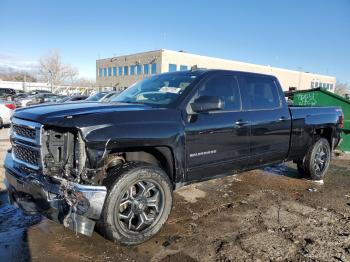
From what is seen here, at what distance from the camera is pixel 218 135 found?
437 centimetres

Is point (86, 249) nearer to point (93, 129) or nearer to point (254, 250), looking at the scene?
point (93, 129)

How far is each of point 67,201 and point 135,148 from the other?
34.9 inches

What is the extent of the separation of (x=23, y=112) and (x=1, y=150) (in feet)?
19.1

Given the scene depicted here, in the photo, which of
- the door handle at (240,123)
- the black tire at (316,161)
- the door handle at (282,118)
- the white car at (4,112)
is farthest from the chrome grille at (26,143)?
the white car at (4,112)

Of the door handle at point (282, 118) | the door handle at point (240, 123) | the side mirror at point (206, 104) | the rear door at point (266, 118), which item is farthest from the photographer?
the door handle at point (282, 118)

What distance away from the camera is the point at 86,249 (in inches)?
142

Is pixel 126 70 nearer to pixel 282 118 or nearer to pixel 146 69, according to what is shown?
pixel 146 69

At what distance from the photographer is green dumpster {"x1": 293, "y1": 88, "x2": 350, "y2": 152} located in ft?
A: 31.7

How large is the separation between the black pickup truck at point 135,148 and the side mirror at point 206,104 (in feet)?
0.04

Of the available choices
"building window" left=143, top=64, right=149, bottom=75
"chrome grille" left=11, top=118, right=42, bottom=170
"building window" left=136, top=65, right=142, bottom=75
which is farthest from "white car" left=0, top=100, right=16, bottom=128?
"building window" left=136, top=65, right=142, bottom=75

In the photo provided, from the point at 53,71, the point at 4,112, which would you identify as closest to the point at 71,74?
the point at 53,71

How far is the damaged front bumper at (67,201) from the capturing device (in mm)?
3170

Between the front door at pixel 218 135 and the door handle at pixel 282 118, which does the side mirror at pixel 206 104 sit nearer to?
the front door at pixel 218 135

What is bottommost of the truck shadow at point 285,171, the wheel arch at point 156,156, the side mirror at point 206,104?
the truck shadow at point 285,171
